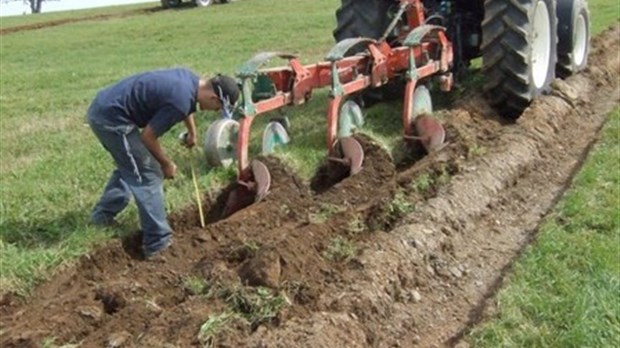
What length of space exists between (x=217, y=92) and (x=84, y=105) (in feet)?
22.1

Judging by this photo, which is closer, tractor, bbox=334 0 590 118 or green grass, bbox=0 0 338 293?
green grass, bbox=0 0 338 293

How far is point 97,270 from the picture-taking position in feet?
18.2

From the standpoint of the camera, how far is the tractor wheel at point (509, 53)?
8.14m

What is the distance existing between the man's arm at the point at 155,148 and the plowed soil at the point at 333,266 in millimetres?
459

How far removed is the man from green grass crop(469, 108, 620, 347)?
7.27 feet

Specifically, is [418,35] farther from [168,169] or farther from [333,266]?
[333,266]

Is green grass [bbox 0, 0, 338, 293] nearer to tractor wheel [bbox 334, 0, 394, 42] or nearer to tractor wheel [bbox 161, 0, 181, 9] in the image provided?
tractor wheel [bbox 334, 0, 394, 42]

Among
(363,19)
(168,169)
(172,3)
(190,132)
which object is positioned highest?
(363,19)

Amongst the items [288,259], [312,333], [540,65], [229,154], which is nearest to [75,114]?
[229,154]

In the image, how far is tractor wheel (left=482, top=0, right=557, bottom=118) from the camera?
26.7ft

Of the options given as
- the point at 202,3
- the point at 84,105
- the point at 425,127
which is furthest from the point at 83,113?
the point at 202,3

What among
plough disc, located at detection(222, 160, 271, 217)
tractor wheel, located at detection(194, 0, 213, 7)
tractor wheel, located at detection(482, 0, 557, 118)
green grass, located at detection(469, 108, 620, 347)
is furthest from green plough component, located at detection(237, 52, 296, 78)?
tractor wheel, located at detection(194, 0, 213, 7)

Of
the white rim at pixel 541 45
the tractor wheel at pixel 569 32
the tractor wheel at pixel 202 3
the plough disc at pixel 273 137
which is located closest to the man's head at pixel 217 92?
the plough disc at pixel 273 137

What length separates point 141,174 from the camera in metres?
5.74
